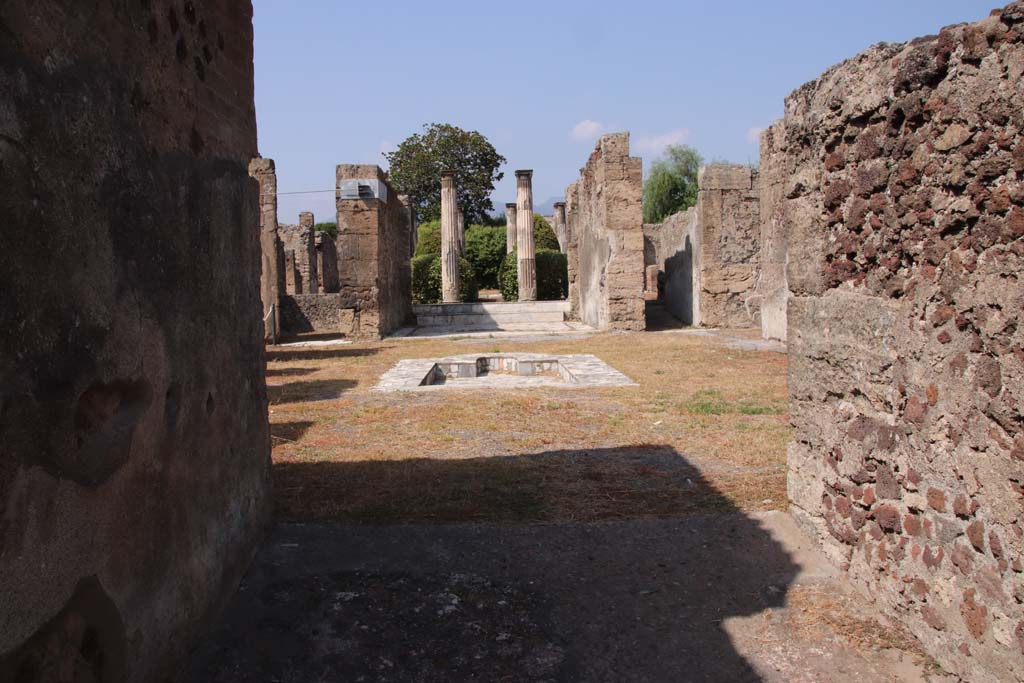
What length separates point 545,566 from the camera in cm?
369

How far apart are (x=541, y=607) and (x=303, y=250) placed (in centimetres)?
2504

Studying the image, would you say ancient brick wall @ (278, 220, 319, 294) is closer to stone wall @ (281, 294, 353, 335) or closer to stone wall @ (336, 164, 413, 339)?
stone wall @ (281, 294, 353, 335)

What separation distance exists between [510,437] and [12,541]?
4690mm

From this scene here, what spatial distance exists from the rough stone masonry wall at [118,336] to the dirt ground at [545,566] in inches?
17.2

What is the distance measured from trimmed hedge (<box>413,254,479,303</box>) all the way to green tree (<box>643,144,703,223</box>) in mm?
23103

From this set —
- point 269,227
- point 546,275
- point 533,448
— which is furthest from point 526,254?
point 533,448

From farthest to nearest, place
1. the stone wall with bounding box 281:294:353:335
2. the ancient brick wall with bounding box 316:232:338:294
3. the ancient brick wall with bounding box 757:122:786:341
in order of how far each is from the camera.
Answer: the ancient brick wall with bounding box 316:232:338:294, the stone wall with bounding box 281:294:353:335, the ancient brick wall with bounding box 757:122:786:341

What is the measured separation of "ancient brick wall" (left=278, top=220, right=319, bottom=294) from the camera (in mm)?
26531

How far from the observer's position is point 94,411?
2209 millimetres

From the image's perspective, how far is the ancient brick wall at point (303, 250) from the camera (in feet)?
87.0

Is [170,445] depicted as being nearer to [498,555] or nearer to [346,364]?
[498,555]

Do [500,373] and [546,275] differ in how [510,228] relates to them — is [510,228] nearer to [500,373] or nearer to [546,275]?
[546,275]

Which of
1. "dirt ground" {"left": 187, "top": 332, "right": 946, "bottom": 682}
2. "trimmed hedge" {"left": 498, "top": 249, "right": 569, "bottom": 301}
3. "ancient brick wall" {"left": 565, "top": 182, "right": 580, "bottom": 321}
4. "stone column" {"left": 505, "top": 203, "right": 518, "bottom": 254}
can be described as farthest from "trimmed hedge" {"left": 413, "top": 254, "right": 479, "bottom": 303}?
"dirt ground" {"left": 187, "top": 332, "right": 946, "bottom": 682}

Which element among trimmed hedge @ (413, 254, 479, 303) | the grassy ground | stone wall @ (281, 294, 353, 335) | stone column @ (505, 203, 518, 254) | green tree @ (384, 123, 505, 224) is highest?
green tree @ (384, 123, 505, 224)
